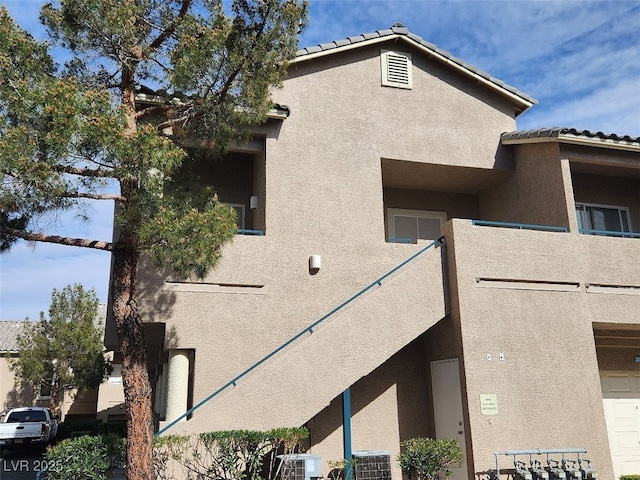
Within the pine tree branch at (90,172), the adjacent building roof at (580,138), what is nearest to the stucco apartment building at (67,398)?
the pine tree branch at (90,172)

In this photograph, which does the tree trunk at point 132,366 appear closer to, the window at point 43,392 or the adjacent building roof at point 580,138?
the adjacent building roof at point 580,138

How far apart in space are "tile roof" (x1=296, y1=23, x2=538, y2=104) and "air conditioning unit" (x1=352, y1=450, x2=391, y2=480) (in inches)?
351

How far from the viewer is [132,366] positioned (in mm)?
8305

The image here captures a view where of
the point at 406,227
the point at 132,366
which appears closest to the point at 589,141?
the point at 406,227

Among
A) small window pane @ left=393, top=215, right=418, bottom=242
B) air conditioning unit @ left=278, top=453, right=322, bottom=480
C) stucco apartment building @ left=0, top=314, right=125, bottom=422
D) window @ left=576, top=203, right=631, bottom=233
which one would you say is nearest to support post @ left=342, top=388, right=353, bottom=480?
air conditioning unit @ left=278, top=453, right=322, bottom=480

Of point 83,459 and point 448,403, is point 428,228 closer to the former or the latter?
point 448,403

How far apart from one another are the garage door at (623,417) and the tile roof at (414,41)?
733cm

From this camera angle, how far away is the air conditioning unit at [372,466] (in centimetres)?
1078

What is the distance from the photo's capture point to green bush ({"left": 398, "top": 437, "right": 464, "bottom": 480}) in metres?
10.1

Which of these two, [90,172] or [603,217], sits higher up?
[603,217]

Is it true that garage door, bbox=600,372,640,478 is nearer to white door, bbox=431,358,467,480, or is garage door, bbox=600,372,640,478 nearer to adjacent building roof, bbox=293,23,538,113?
white door, bbox=431,358,467,480

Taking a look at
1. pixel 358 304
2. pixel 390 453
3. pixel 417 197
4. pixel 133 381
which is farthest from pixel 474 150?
pixel 133 381

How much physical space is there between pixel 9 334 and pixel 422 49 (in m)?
31.7

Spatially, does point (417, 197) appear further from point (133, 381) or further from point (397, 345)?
point (133, 381)
